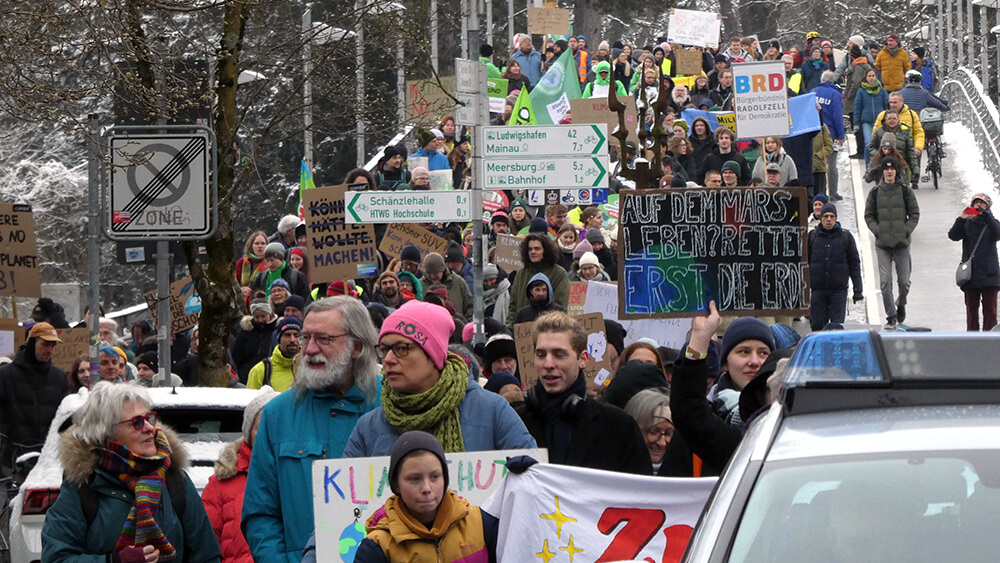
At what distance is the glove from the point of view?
4777 millimetres

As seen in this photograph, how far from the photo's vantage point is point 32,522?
24.7 ft

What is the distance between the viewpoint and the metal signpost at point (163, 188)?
30.7 ft

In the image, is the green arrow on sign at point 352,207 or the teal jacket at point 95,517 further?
the green arrow on sign at point 352,207

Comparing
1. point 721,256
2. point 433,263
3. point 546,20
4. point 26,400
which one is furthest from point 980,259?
point 546,20

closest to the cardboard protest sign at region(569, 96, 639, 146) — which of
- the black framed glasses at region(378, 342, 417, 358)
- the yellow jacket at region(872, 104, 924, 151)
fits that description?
the yellow jacket at region(872, 104, 924, 151)

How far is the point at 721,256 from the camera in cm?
894

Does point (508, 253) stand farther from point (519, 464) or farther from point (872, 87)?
point (872, 87)

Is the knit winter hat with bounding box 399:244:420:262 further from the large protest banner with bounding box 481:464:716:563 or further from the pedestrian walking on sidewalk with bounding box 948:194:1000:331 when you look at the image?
the large protest banner with bounding box 481:464:716:563

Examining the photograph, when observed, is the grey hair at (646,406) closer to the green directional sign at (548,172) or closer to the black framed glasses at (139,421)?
the black framed glasses at (139,421)

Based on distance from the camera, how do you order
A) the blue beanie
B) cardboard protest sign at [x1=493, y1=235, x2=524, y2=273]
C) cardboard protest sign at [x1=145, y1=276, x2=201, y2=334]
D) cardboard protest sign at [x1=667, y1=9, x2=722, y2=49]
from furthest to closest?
1. cardboard protest sign at [x1=667, y1=9, x2=722, y2=49]
2. cardboard protest sign at [x1=493, y1=235, x2=524, y2=273]
3. cardboard protest sign at [x1=145, y1=276, x2=201, y2=334]
4. the blue beanie

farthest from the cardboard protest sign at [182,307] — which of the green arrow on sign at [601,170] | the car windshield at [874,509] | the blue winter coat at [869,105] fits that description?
the blue winter coat at [869,105]

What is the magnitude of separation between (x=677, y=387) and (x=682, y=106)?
→ 23550mm

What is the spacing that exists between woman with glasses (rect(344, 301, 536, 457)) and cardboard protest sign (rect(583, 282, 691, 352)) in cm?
686

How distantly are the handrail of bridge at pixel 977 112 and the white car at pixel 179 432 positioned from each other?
870 inches
